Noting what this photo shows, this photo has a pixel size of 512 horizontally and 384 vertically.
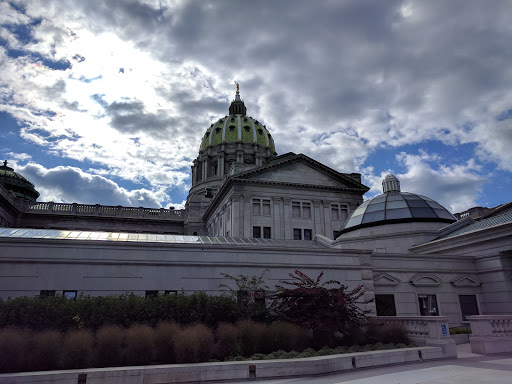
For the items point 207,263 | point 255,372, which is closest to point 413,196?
point 207,263

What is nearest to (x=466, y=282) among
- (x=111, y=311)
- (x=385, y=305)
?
(x=385, y=305)

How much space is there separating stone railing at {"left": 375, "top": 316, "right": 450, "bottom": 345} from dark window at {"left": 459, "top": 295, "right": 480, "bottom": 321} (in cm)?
913

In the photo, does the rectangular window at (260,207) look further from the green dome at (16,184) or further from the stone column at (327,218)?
the green dome at (16,184)

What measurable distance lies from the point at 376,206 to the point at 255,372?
2588 centimetres

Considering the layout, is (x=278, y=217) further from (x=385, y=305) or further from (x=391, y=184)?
(x=385, y=305)

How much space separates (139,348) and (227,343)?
3.23 metres

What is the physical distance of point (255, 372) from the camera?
42.1 feet

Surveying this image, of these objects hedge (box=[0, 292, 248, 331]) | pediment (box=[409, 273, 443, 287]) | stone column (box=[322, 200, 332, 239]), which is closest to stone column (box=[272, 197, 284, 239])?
stone column (box=[322, 200, 332, 239])

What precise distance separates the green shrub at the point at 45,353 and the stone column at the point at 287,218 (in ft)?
127

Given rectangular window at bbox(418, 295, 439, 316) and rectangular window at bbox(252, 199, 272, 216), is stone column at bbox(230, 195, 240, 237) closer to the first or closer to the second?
rectangular window at bbox(252, 199, 272, 216)

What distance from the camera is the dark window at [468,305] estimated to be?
86.2ft

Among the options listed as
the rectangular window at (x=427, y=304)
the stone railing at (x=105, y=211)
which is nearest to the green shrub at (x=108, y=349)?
the rectangular window at (x=427, y=304)

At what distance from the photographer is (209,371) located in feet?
40.7

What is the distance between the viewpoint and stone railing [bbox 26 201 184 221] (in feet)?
221
